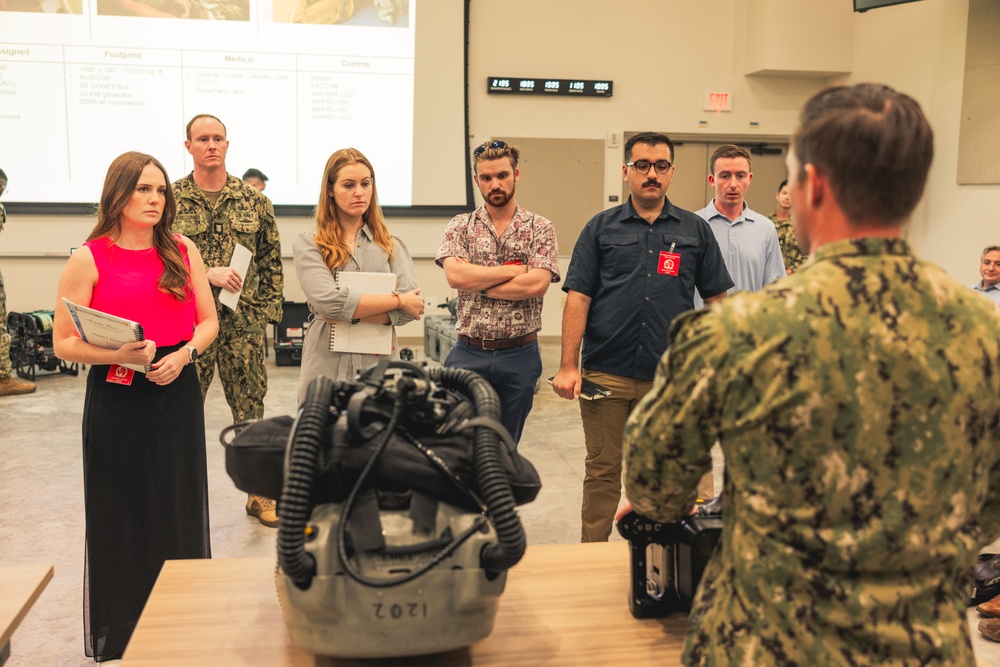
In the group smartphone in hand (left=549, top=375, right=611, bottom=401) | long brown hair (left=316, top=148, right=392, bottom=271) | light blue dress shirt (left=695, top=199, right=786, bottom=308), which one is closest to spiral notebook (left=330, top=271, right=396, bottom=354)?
long brown hair (left=316, top=148, right=392, bottom=271)

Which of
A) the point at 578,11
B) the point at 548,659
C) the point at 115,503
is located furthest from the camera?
the point at 578,11

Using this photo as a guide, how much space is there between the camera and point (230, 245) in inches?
139

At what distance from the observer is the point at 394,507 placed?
3.60 feet

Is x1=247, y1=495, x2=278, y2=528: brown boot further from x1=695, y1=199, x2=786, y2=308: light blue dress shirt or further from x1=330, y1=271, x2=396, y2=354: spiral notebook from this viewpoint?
x1=695, y1=199, x2=786, y2=308: light blue dress shirt

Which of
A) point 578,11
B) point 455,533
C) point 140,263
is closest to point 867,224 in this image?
point 455,533

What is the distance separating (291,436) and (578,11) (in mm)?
7874

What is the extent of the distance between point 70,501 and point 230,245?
145 centimetres

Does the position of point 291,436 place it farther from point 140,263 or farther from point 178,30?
point 178,30

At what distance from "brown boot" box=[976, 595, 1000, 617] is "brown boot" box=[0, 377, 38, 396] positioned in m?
6.03

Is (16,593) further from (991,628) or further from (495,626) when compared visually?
(991,628)

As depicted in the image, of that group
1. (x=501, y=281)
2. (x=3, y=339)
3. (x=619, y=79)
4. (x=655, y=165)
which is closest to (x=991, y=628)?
(x=655, y=165)

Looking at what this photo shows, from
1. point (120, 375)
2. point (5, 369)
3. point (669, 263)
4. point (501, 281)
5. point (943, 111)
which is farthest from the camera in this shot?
point (943, 111)

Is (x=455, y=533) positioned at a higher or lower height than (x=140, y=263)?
lower

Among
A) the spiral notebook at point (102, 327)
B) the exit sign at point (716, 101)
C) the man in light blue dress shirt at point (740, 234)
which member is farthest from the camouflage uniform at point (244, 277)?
the exit sign at point (716, 101)
